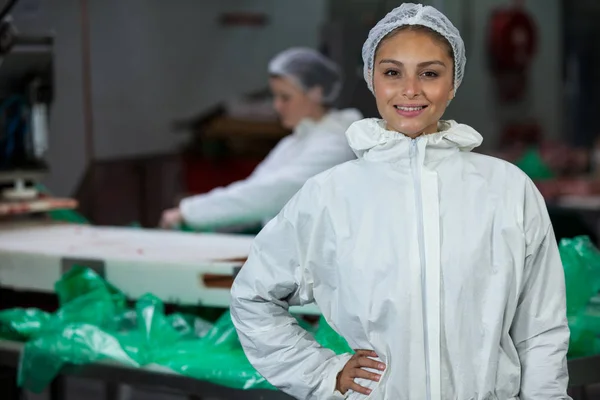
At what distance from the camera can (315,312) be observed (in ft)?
7.70

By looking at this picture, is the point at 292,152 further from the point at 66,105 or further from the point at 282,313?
the point at 282,313

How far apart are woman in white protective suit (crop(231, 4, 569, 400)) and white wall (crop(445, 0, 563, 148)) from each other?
5.21m

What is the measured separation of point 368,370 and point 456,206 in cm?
33

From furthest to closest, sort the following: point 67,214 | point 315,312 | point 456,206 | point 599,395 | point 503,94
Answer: point 503,94 < point 599,395 < point 67,214 < point 315,312 < point 456,206

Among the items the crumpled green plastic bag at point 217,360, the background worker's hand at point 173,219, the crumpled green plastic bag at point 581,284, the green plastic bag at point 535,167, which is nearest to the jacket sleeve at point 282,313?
the crumpled green plastic bag at point 217,360

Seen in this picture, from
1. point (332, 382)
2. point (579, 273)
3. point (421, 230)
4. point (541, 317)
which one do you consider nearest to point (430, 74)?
point (421, 230)

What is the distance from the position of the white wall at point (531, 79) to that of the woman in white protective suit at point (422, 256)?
17.1ft

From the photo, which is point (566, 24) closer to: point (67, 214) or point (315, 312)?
point (67, 214)

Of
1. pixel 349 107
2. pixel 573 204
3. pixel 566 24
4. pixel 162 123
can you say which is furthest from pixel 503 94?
pixel 349 107

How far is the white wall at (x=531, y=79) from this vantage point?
7016mm

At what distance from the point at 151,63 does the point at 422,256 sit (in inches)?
156

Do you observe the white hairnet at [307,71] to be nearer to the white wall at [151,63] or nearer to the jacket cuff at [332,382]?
the white wall at [151,63]

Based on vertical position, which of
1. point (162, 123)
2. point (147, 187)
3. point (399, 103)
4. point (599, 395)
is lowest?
point (599, 395)

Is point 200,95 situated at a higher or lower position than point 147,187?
higher
